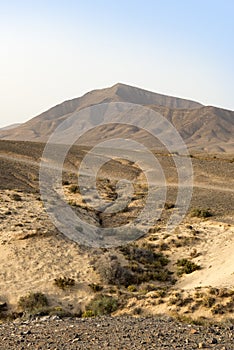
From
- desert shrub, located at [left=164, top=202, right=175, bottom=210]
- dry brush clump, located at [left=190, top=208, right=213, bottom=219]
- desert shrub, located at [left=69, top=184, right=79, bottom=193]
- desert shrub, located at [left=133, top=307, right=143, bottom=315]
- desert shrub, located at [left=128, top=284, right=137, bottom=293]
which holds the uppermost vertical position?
desert shrub, located at [left=69, top=184, right=79, bottom=193]

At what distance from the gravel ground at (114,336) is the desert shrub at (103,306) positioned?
300 cm

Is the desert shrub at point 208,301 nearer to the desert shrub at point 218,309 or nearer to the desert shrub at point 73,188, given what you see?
the desert shrub at point 218,309

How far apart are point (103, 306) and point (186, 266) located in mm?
6041

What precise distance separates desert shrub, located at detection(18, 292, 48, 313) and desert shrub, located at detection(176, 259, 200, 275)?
6.31m

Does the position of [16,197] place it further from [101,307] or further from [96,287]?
[101,307]

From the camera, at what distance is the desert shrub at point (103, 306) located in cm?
1424

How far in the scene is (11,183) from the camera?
32.4 metres

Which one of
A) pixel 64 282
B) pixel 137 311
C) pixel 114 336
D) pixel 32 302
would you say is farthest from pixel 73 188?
pixel 114 336

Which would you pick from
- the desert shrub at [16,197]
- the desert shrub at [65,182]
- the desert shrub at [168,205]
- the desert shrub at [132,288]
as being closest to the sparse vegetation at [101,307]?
the desert shrub at [132,288]

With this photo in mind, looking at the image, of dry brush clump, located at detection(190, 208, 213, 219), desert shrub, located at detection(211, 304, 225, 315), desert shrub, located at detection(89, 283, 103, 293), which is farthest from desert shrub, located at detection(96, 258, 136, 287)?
dry brush clump, located at detection(190, 208, 213, 219)

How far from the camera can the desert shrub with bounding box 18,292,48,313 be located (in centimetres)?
1486

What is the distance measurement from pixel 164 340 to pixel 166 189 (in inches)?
1053

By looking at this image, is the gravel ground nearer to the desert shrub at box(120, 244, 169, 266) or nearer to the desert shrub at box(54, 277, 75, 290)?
the desert shrub at box(54, 277, 75, 290)

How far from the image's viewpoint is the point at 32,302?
1508 cm
